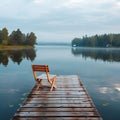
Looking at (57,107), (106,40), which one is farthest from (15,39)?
(57,107)

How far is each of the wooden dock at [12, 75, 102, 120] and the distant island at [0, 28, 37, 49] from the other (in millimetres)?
92511

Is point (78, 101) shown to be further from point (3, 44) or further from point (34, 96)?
point (3, 44)

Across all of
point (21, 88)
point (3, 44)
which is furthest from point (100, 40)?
point (21, 88)

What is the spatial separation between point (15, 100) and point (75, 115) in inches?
201

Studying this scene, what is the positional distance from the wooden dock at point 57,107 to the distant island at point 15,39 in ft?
304

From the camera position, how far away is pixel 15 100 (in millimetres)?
12422

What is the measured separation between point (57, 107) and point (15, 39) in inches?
4309

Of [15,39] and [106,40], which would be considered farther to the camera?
[106,40]

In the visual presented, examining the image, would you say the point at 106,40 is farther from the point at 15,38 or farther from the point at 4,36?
the point at 4,36

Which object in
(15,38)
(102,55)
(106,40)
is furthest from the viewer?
(106,40)

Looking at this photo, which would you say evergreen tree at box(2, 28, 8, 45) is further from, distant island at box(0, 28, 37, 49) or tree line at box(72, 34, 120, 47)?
tree line at box(72, 34, 120, 47)

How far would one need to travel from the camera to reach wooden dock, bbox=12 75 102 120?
820cm

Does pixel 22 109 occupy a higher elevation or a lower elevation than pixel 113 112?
higher

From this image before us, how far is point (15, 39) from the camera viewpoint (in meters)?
116
